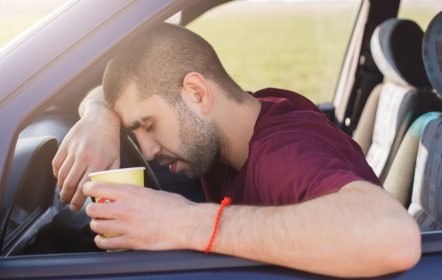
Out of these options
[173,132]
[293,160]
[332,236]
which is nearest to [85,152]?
[173,132]

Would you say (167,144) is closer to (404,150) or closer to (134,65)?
(134,65)

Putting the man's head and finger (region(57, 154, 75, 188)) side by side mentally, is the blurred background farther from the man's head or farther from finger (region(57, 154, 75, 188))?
finger (region(57, 154, 75, 188))

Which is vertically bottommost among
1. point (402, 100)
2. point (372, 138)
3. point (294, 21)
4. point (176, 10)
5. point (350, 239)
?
point (294, 21)

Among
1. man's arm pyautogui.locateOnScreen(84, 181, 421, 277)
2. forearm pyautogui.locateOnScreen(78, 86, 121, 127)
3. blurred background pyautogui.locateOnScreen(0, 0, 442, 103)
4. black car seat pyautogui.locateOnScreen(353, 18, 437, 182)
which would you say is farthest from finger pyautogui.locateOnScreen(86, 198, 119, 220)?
blurred background pyautogui.locateOnScreen(0, 0, 442, 103)

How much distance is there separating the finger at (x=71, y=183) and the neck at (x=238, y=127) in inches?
14.7

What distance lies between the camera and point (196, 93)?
1.66 m

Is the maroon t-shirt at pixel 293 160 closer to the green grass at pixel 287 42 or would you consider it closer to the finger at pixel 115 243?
the finger at pixel 115 243

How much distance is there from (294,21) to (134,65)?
28.8m

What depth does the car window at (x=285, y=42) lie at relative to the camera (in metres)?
16.6

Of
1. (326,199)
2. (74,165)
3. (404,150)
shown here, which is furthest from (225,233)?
(404,150)

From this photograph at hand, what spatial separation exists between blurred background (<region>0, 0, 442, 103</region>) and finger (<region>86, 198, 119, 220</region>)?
1032 centimetres

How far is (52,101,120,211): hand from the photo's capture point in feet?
5.35

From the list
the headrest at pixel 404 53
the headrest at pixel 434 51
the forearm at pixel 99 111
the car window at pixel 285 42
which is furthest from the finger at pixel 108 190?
the car window at pixel 285 42

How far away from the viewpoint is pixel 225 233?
48.9 inches
